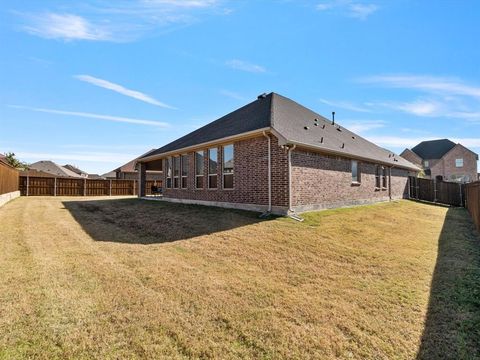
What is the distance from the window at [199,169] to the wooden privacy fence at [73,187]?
1713cm

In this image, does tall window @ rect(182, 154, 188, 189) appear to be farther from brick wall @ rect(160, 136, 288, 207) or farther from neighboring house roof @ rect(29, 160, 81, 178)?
neighboring house roof @ rect(29, 160, 81, 178)

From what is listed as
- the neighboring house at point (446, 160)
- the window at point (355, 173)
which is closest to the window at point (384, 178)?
the window at point (355, 173)

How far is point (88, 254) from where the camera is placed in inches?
250

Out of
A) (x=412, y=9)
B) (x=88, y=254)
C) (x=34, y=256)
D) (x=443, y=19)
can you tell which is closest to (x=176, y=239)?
(x=88, y=254)

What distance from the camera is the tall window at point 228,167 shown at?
12.6m

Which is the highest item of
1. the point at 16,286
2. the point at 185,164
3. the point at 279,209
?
the point at 185,164

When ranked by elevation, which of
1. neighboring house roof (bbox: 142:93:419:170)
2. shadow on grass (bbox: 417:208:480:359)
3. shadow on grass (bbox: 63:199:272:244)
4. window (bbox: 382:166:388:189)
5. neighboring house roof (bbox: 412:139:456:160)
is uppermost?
neighboring house roof (bbox: 412:139:456:160)

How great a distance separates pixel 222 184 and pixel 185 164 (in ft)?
14.2

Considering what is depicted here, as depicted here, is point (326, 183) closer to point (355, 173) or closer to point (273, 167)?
point (273, 167)

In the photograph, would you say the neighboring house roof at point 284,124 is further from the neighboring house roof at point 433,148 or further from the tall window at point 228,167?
the neighboring house roof at point 433,148

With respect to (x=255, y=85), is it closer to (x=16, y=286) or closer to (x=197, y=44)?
(x=197, y=44)

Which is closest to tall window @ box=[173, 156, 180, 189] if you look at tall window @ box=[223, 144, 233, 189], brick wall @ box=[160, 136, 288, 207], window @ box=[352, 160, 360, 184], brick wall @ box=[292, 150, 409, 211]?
brick wall @ box=[160, 136, 288, 207]

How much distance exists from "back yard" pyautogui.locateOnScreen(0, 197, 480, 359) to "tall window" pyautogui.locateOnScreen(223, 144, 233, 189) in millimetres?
4173

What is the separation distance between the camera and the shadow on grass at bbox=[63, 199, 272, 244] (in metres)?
8.34
